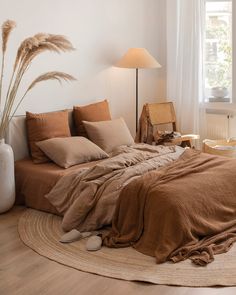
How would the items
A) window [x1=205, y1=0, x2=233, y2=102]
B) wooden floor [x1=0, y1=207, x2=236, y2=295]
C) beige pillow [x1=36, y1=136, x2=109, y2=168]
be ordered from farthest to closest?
window [x1=205, y1=0, x2=233, y2=102]
beige pillow [x1=36, y1=136, x2=109, y2=168]
wooden floor [x1=0, y1=207, x2=236, y2=295]

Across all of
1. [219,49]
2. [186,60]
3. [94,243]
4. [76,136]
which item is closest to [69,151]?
[76,136]

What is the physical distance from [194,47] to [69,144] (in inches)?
86.8

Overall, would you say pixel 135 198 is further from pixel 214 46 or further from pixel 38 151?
pixel 214 46

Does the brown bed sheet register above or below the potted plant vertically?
below

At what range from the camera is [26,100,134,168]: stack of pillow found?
12.5 ft

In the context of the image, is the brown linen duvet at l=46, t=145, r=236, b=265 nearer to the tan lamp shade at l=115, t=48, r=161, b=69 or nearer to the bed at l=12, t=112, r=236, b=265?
the bed at l=12, t=112, r=236, b=265

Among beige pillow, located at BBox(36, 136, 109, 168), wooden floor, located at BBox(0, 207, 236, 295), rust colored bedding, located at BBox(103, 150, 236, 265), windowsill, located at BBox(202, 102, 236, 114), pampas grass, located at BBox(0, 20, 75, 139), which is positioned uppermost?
pampas grass, located at BBox(0, 20, 75, 139)

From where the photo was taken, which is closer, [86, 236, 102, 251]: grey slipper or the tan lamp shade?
[86, 236, 102, 251]: grey slipper

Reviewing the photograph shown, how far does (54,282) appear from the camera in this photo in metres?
2.49

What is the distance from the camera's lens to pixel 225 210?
10.4ft

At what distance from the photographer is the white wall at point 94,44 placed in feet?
13.5

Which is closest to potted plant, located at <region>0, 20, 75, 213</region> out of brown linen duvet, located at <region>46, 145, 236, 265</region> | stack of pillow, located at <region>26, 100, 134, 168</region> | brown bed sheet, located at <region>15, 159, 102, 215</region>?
brown bed sheet, located at <region>15, 159, 102, 215</region>

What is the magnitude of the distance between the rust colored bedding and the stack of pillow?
2.71 ft

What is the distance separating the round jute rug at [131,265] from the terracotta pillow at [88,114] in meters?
1.45
